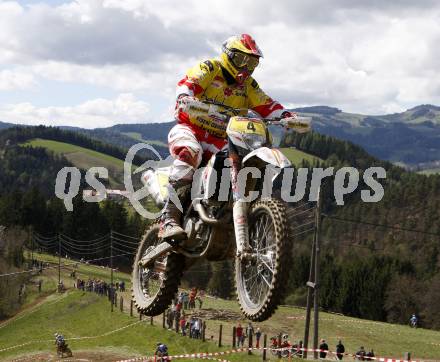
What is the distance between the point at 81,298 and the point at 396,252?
94347 mm

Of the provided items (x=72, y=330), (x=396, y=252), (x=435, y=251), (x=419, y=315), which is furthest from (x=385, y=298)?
(x=72, y=330)

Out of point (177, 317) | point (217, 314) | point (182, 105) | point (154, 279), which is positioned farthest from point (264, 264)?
point (217, 314)

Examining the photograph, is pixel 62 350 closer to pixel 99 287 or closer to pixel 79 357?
pixel 79 357

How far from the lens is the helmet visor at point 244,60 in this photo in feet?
28.5

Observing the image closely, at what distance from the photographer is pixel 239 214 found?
7.95 m

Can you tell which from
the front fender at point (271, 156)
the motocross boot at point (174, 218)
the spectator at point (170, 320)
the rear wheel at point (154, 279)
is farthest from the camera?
the spectator at point (170, 320)

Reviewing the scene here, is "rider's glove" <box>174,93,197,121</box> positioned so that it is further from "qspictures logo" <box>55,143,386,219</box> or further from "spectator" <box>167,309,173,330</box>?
"spectator" <box>167,309,173,330</box>

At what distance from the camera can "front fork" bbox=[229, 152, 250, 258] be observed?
25.4ft

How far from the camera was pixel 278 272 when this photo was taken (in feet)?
24.7

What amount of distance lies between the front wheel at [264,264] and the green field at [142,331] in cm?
3176

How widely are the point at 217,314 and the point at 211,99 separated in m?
47.6

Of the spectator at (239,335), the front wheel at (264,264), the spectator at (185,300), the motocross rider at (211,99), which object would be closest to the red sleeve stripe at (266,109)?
the motocross rider at (211,99)

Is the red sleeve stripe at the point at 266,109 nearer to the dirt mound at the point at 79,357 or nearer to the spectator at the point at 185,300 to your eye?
the dirt mound at the point at 79,357

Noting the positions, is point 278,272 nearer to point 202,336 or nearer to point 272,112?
point 272,112
